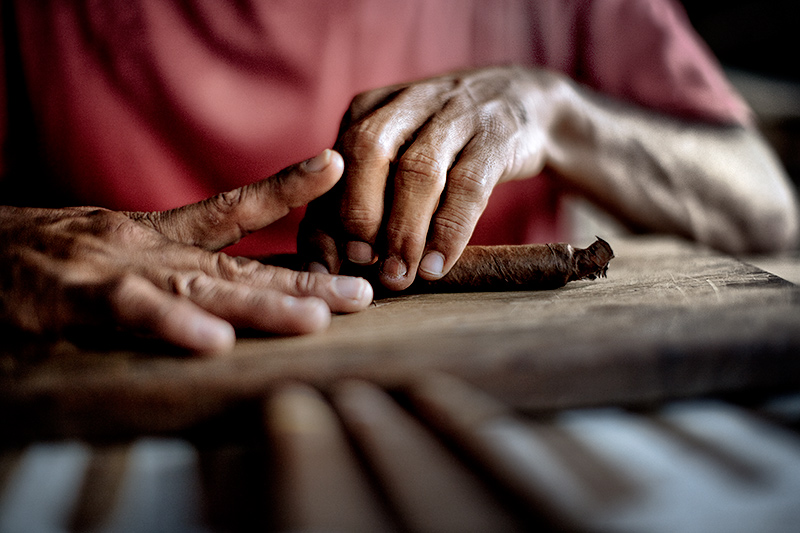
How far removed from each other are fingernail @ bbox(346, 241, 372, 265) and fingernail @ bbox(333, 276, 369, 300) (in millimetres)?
129

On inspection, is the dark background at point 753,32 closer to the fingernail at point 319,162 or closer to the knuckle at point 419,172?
the knuckle at point 419,172

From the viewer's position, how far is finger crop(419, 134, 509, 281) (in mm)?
1062

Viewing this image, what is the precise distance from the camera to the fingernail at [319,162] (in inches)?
38.3

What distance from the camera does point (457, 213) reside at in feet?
3.52

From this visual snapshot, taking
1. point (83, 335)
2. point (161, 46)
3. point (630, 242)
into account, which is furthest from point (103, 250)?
point (630, 242)

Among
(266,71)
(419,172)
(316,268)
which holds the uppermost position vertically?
(266,71)

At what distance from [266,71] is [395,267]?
1.28m

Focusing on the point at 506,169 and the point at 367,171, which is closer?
the point at 367,171

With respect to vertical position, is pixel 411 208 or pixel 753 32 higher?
pixel 753 32

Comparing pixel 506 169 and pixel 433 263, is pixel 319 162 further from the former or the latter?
pixel 506 169

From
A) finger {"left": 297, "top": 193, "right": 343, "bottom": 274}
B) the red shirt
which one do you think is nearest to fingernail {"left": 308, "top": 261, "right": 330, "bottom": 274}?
finger {"left": 297, "top": 193, "right": 343, "bottom": 274}

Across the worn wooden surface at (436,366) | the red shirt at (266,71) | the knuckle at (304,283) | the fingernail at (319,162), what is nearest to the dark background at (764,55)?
the red shirt at (266,71)

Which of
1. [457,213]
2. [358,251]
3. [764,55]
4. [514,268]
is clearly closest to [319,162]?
[358,251]

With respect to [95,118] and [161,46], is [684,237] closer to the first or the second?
[161,46]
